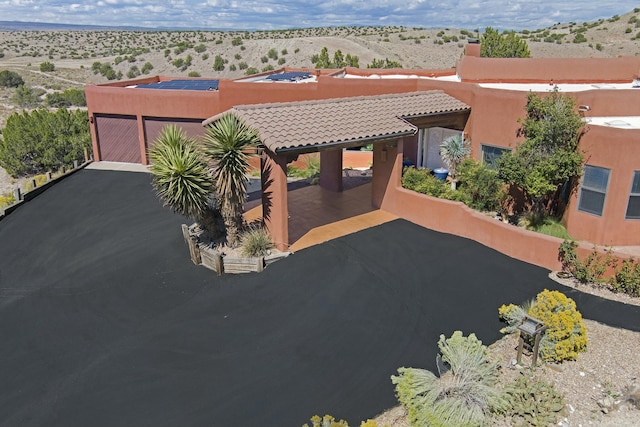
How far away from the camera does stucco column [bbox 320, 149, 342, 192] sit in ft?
63.4

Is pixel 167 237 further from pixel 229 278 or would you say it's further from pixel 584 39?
pixel 584 39

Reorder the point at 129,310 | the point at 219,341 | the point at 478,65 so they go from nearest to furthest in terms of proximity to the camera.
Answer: the point at 219,341 < the point at 129,310 < the point at 478,65

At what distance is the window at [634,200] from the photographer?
13609 millimetres

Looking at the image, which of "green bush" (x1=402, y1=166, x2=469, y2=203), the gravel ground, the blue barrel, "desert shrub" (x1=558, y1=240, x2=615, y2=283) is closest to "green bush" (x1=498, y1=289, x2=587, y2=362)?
the gravel ground

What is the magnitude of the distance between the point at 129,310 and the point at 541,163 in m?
11.4

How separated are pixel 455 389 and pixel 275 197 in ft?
23.8

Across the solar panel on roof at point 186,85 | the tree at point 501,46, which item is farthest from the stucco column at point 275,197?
the tree at point 501,46

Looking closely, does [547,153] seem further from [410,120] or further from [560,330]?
[560,330]

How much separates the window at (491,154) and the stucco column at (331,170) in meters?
4.97

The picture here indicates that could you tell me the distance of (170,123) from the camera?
25.2 m

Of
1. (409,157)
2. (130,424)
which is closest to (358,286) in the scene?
(130,424)

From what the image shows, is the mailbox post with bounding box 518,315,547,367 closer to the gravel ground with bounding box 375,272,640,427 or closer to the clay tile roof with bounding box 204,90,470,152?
the gravel ground with bounding box 375,272,640,427

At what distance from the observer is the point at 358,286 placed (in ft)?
42.8

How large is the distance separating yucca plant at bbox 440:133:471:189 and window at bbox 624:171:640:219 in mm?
5438
